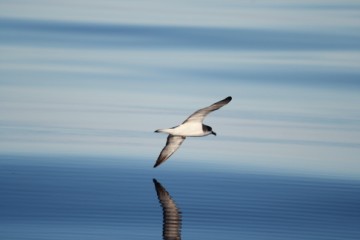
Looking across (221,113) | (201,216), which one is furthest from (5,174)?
(221,113)

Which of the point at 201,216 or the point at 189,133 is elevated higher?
the point at 189,133

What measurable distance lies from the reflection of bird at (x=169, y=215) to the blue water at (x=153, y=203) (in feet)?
0.23

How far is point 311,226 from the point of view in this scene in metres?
15.8

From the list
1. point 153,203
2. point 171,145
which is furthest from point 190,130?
point 153,203

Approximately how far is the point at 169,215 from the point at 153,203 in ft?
2.12

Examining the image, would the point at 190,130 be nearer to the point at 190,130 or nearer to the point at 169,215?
the point at 190,130

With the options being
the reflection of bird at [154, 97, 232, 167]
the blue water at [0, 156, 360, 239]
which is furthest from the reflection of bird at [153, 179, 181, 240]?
the reflection of bird at [154, 97, 232, 167]

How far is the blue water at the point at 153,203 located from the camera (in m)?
15.3

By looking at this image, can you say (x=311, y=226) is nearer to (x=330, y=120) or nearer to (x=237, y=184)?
(x=237, y=184)

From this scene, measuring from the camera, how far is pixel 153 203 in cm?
1652

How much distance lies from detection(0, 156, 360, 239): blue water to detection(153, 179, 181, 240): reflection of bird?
0.23ft

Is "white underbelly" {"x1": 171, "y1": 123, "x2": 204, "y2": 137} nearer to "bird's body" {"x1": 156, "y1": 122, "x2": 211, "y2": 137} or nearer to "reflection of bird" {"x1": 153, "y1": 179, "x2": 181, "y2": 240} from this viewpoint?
"bird's body" {"x1": 156, "y1": 122, "x2": 211, "y2": 137}

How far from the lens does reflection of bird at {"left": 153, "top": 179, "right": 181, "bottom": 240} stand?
15.0 m

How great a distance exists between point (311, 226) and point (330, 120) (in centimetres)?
648
